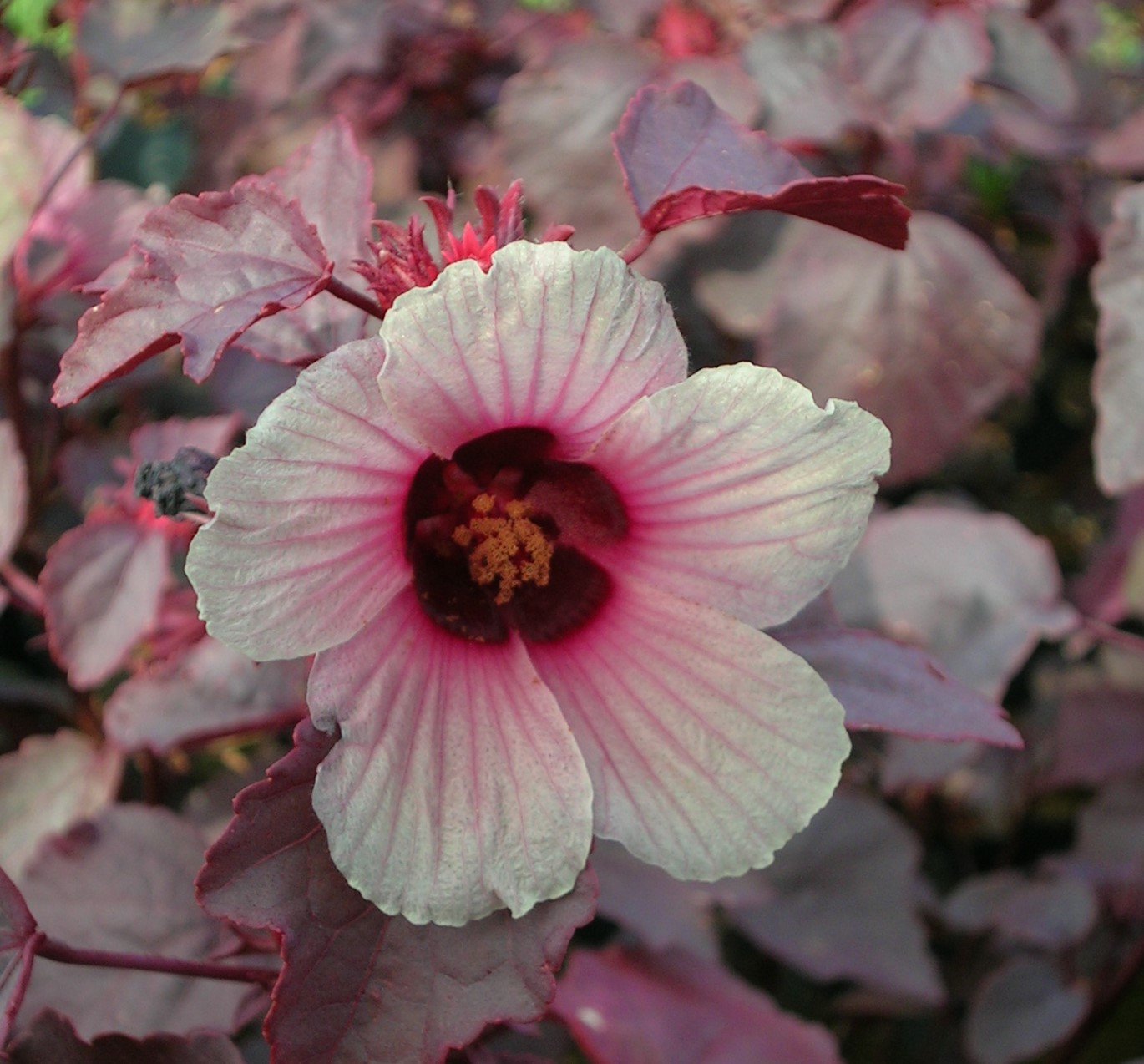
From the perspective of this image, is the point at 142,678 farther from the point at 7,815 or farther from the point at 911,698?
the point at 911,698

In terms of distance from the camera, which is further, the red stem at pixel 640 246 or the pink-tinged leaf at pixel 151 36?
the pink-tinged leaf at pixel 151 36

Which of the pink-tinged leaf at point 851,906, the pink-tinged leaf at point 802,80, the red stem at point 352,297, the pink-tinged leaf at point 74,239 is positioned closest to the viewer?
the red stem at point 352,297

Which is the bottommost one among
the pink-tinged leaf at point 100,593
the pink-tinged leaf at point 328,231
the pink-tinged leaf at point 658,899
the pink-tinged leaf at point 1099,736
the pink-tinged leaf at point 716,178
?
the pink-tinged leaf at point 1099,736

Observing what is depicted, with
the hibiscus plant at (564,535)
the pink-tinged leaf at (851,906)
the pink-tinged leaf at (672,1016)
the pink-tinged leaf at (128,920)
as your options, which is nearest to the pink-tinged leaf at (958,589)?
the hibiscus plant at (564,535)

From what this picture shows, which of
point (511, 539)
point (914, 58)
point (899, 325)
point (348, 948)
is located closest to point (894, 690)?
point (511, 539)

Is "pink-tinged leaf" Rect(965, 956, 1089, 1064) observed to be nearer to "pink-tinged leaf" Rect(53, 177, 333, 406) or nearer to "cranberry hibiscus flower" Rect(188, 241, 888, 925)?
"cranberry hibiscus flower" Rect(188, 241, 888, 925)

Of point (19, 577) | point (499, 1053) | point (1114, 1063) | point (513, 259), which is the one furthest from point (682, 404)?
point (1114, 1063)

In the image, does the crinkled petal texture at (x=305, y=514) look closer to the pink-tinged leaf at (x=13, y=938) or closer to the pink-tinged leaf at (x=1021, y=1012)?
the pink-tinged leaf at (x=13, y=938)
